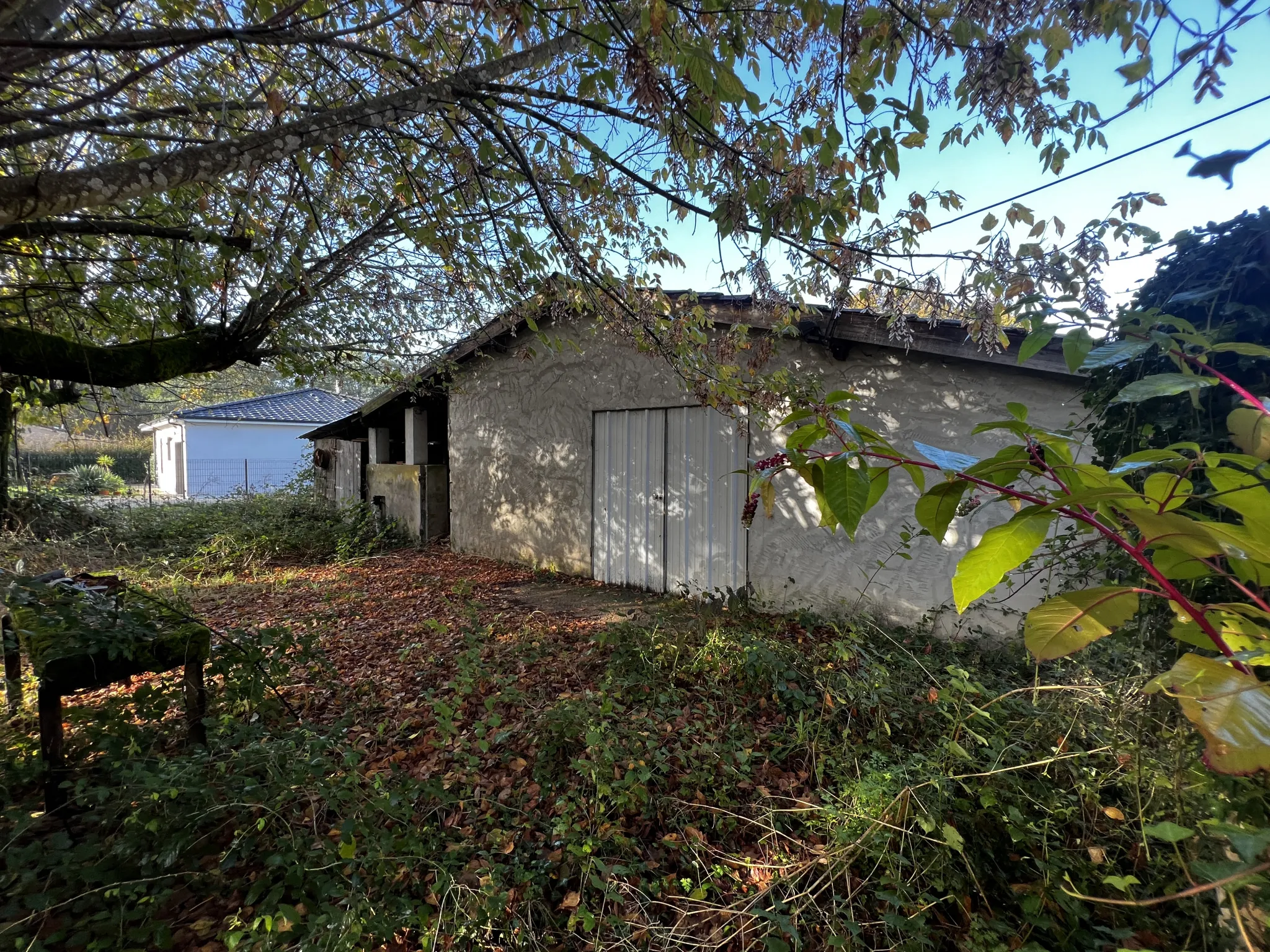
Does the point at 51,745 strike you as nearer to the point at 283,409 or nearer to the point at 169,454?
the point at 283,409

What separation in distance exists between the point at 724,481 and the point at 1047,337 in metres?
4.69

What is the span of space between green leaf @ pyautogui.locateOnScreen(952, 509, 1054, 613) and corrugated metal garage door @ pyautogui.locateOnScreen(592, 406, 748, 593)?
473 centimetres

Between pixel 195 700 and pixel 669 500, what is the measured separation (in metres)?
4.47

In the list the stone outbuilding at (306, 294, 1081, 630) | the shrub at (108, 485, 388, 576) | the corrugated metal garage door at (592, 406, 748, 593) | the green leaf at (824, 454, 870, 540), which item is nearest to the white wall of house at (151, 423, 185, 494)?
the shrub at (108, 485, 388, 576)

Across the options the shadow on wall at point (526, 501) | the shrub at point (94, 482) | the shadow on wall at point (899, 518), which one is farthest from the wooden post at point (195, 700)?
the shrub at point (94, 482)

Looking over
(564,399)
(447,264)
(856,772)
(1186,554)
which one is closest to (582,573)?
(564,399)

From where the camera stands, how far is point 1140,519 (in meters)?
0.69

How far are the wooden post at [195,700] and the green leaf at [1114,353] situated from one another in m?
3.76

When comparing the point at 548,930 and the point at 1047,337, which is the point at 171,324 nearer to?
the point at 548,930

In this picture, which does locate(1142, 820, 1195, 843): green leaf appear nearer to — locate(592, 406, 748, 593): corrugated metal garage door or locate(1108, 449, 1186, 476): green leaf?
locate(1108, 449, 1186, 476): green leaf

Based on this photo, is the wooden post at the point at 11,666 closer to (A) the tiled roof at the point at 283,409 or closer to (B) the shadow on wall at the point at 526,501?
(B) the shadow on wall at the point at 526,501

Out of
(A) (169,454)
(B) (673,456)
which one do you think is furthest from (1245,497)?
(A) (169,454)

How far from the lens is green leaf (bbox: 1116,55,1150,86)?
1630mm

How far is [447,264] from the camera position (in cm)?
397
